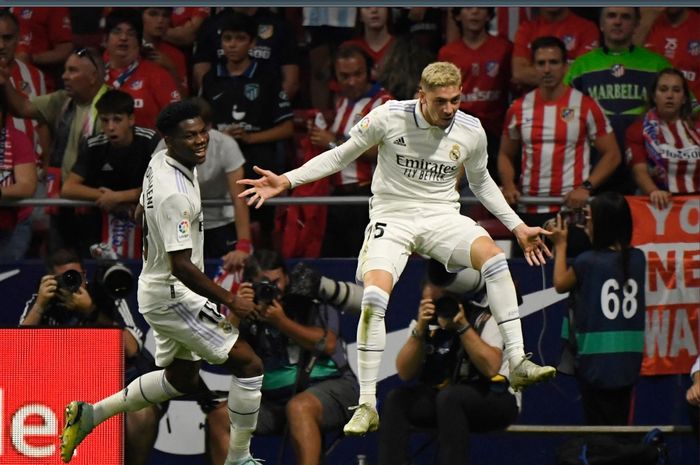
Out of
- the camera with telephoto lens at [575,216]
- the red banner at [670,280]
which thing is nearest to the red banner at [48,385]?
the camera with telephoto lens at [575,216]

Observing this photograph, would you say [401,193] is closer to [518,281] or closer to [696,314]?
[518,281]

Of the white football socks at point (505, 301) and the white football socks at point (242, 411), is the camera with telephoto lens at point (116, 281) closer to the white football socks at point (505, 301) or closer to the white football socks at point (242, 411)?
the white football socks at point (242, 411)

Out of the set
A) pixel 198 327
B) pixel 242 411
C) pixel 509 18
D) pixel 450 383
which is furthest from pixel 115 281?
pixel 509 18

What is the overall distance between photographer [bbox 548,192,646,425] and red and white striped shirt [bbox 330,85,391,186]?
1581 mm

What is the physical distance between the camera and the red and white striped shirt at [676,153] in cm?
1183

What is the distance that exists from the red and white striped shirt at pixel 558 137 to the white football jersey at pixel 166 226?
10.4ft

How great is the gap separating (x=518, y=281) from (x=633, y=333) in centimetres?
93

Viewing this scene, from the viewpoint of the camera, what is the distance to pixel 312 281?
10.9 meters

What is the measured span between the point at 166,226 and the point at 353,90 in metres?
3.08

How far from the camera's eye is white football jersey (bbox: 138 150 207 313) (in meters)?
9.38

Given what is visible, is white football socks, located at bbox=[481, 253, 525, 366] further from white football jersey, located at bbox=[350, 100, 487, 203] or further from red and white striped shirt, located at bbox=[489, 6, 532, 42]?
red and white striped shirt, located at bbox=[489, 6, 532, 42]

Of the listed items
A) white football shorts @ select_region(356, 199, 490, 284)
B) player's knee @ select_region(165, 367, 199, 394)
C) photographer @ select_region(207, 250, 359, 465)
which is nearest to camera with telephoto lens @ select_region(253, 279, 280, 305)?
photographer @ select_region(207, 250, 359, 465)

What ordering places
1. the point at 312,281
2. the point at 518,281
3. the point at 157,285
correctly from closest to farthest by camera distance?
the point at 157,285
the point at 312,281
the point at 518,281

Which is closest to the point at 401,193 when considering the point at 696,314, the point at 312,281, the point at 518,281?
the point at 312,281
